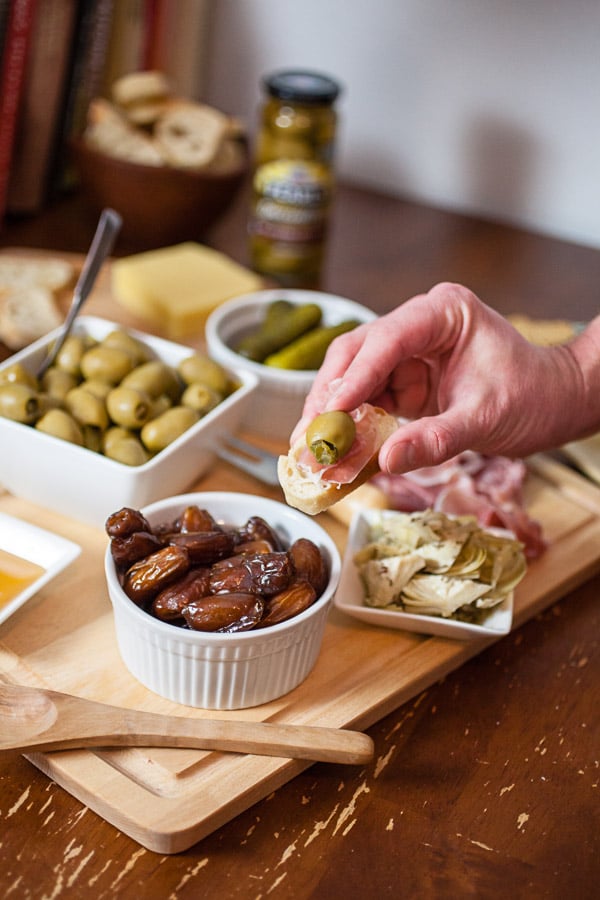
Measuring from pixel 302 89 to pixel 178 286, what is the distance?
1.31ft

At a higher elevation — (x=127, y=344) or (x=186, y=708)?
(x=127, y=344)

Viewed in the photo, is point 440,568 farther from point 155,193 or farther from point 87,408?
point 155,193

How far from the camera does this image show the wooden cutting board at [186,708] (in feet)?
2.93

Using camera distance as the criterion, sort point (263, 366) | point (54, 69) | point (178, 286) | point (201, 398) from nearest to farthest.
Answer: point (201, 398)
point (263, 366)
point (178, 286)
point (54, 69)

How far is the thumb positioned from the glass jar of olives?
0.86m

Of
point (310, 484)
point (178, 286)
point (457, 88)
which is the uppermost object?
point (457, 88)

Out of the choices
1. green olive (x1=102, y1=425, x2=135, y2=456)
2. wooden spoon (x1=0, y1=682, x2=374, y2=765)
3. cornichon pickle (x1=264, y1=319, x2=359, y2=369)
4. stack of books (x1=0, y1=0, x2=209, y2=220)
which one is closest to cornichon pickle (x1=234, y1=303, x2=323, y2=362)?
cornichon pickle (x1=264, y1=319, x2=359, y2=369)

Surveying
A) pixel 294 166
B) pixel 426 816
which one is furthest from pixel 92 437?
pixel 294 166

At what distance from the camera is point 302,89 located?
172 centimetres

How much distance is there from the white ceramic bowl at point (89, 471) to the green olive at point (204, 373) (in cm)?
5

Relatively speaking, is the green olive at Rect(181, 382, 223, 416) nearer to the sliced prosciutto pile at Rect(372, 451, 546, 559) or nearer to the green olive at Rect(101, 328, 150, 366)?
the green olive at Rect(101, 328, 150, 366)

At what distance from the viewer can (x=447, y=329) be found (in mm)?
1153

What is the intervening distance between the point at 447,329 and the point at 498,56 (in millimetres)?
1247

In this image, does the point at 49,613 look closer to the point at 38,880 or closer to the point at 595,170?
the point at 38,880
